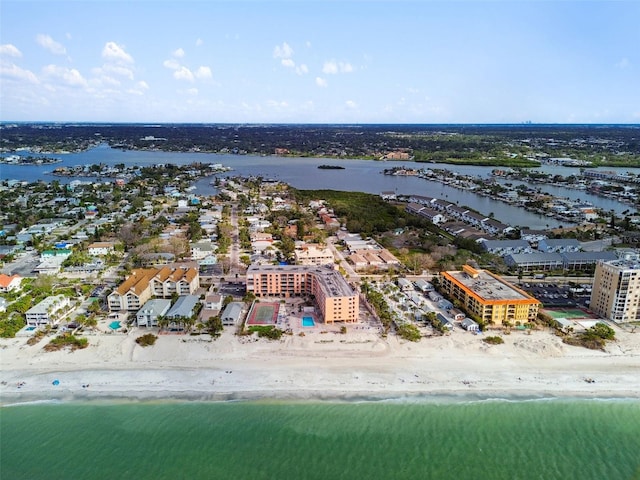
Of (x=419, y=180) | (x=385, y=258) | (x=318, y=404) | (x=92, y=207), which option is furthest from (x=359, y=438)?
(x=419, y=180)

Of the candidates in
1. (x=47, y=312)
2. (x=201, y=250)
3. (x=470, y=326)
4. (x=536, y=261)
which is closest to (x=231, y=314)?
(x=47, y=312)

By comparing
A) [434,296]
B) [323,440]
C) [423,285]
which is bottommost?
[323,440]

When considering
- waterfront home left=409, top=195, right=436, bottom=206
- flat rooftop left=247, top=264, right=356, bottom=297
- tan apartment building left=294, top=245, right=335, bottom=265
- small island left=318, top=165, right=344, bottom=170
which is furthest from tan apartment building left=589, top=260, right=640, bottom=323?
small island left=318, top=165, right=344, bottom=170

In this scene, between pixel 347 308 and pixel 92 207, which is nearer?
pixel 347 308

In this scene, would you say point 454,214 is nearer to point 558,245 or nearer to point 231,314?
point 558,245

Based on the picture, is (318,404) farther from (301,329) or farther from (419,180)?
(419,180)

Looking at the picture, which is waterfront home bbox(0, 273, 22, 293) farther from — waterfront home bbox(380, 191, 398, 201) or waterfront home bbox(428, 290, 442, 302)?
waterfront home bbox(380, 191, 398, 201)

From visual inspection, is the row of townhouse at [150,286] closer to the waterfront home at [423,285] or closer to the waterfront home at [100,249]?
the waterfront home at [100,249]
